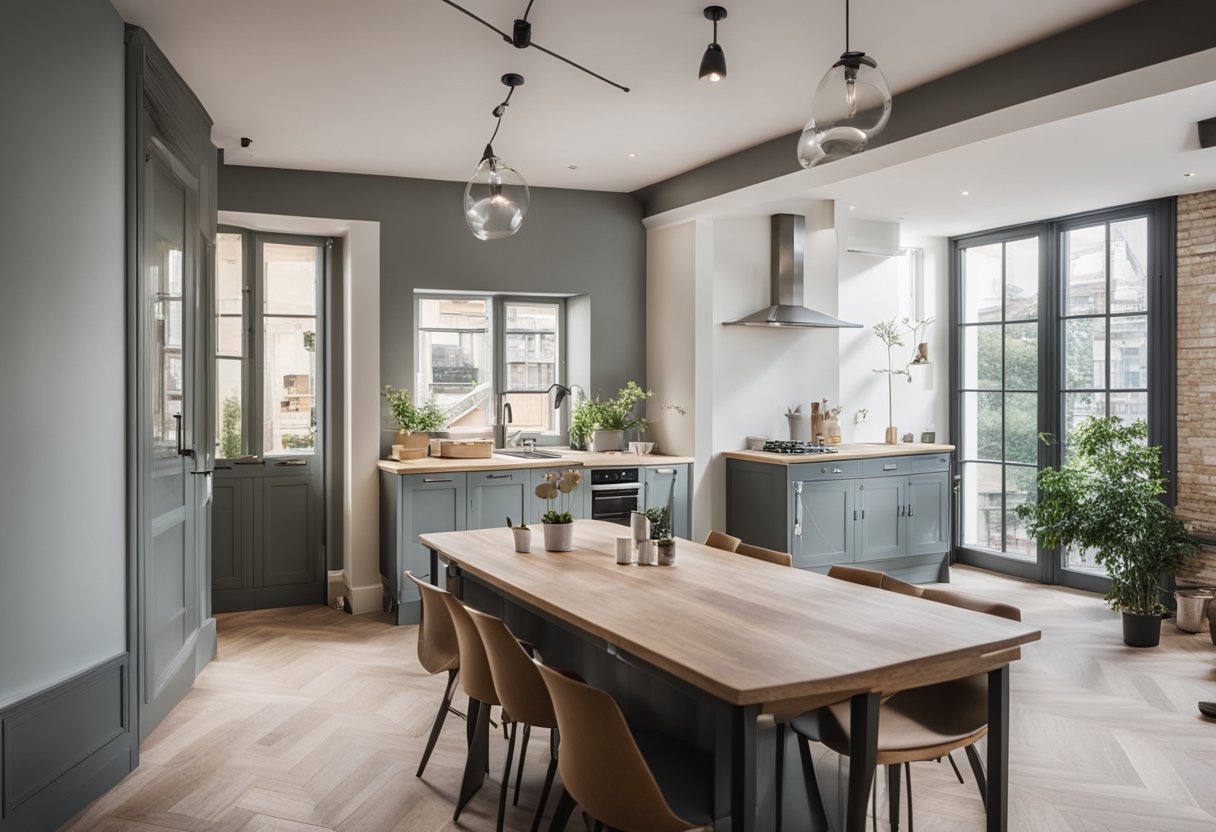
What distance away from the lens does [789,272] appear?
648 cm

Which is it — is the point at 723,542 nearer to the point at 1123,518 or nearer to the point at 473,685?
the point at 473,685

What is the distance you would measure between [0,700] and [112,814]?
648mm

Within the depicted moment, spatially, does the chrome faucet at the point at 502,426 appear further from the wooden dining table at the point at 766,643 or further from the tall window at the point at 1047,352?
the tall window at the point at 1047,352

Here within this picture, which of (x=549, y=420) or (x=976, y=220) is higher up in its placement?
(x=976, y=220)

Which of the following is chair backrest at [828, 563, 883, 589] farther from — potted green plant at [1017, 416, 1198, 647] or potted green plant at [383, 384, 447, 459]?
potted green plant at [383, 384, 447, 459]

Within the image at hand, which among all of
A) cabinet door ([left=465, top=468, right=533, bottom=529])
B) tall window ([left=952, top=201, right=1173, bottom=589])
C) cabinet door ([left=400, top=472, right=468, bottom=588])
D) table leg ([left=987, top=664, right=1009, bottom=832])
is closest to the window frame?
cabinet door ([left=400, top=472, right=468, bottom=588])

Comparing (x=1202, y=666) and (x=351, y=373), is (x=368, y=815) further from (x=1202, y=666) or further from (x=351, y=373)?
(x=1202, y=666)

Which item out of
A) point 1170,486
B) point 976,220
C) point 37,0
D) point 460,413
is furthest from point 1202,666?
point 37,0

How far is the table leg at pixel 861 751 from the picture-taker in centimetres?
206

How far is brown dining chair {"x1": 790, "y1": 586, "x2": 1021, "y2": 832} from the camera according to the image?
2.38m

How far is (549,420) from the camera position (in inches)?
271

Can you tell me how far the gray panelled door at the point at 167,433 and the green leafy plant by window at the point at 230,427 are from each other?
51.7 inches

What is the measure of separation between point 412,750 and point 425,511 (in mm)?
2098

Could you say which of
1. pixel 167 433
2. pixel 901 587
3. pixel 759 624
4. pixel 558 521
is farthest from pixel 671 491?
pixel 759 624
